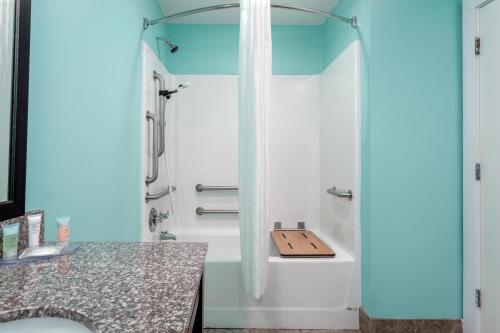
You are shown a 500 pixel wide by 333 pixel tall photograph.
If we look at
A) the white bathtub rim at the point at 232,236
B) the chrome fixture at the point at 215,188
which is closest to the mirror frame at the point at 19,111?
the white bathtub rim at the point at 232,236

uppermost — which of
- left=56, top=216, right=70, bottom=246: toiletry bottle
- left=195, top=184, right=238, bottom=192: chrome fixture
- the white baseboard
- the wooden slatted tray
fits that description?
left=195, top=184, right=238, bottom=192: chrome fixture

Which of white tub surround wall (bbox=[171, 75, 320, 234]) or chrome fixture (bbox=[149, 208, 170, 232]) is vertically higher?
white tub surround wall (bbox=[171, 75, 320, 234])

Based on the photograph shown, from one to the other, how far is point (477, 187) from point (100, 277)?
1.92 metres

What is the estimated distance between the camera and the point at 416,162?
5.60 feet

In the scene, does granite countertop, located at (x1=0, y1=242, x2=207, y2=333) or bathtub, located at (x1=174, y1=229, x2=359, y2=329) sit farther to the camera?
bathtub, located at (x1=174, y1=229, x2=359, y2=329)

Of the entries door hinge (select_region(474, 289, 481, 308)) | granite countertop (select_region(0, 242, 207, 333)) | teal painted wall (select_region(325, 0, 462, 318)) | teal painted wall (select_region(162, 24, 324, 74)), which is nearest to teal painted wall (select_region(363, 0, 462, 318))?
teal painted wall (select_region(325, 0, 462, 318))

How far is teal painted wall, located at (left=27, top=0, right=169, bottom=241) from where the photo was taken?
0.94 meters

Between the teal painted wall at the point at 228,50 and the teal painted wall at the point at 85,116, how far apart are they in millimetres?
878

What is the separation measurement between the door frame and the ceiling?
41.8 inches

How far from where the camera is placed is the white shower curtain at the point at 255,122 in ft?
5.22

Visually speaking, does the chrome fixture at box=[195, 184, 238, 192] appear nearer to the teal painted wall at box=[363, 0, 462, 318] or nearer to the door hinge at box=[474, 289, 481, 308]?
the teal painted wall at box=[363, 0, 462, 318]

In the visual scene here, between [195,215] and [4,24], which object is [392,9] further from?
[195,215]

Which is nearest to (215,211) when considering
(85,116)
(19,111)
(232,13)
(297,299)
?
(297,299)

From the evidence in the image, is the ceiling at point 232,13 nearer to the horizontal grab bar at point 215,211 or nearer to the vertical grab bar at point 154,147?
the vertical grab bar at point 154,147
